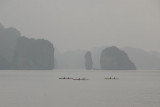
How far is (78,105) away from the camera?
67000mm

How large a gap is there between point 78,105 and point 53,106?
17.5ft

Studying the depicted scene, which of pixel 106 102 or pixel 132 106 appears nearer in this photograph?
pixel 132 106

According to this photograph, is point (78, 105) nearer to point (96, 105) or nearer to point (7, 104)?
point (96, 105)

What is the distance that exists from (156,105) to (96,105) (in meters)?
11.9

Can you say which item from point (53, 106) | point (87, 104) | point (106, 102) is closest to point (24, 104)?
point (53, 106)

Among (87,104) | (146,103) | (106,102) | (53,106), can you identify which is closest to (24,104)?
(53,106)

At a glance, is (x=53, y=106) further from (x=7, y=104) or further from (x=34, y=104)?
(x=7, y=104)

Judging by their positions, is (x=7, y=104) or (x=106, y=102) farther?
(x=106, y=102)

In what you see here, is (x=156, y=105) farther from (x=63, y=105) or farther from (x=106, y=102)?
(x=63, y=105)

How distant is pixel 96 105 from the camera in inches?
2640

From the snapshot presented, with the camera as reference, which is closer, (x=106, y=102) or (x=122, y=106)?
(x=122, y=106)

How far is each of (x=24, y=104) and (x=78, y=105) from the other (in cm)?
1066

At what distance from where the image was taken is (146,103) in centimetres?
7075

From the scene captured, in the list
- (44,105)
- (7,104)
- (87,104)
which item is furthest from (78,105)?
(7,104)
